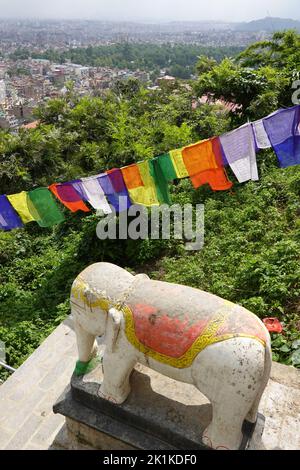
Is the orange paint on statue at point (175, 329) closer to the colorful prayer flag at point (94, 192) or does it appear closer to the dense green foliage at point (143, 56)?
the colorful prayer flag at point (94, 192)

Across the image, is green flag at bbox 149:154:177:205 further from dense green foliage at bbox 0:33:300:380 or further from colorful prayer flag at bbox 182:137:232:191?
dense green foliage at bbox 0:33:300:380

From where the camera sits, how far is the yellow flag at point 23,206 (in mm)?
8523

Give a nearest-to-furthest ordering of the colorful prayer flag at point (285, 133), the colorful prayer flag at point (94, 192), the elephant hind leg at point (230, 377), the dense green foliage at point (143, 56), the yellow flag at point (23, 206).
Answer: the elephant hind leg at point (230, 377)
the colorful prayer flag at point (285, 133)
the colorful prayer flag at point (94, 192)
the yellow flag at point (23, 206)
the dense green foliage at point (143, 56)

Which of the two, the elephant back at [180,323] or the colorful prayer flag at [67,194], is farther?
the colorful prayer flag at [67,194]

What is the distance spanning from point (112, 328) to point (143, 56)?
6752 inches

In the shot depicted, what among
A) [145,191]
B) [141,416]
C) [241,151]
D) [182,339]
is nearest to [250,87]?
[241,151]

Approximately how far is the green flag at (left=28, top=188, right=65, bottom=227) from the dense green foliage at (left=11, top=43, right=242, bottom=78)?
4749 inches

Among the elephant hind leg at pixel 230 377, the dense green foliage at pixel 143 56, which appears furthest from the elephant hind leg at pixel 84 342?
the dense green foliage at pixel 143 56

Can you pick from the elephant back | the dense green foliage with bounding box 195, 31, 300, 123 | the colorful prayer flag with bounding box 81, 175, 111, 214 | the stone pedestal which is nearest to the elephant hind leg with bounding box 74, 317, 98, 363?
the stone pedestal

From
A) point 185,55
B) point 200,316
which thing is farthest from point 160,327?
point 185,55

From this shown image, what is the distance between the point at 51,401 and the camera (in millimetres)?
5918

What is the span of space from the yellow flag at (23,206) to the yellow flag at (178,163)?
3107mm

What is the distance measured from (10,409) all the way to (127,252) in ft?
16.3

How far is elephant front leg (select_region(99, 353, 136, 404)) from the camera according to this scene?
4.19m
